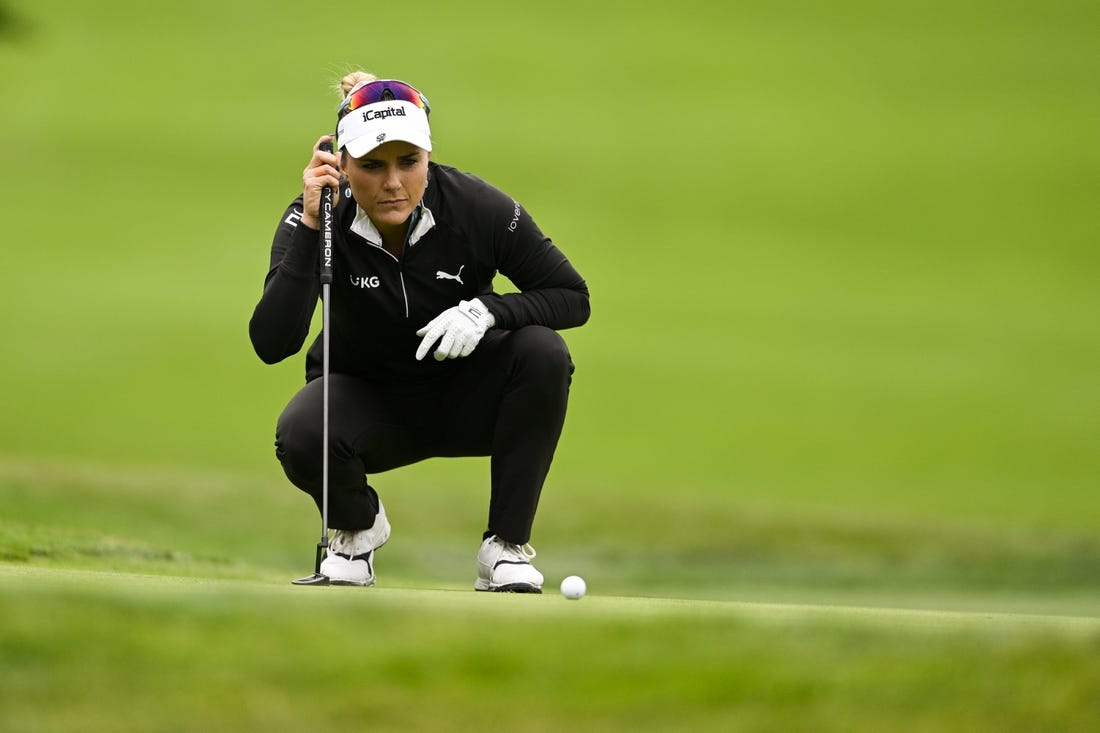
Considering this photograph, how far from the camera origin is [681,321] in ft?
38.5

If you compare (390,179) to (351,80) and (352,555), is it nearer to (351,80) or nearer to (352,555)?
(351,80)

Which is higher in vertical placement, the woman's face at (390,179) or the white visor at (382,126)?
the white visor at (382,126)

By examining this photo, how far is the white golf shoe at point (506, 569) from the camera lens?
365cm

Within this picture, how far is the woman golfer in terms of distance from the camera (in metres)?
3.68

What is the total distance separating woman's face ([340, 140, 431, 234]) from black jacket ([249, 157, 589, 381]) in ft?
0.32

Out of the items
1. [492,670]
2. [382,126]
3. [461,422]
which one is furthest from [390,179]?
[492,670]

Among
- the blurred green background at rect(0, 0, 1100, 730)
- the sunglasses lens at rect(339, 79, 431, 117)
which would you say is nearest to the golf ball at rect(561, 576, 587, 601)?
the sunglasses lens at rect(339, 79, 431, 117)

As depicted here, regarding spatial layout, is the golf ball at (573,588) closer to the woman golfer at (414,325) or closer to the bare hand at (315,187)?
the woman golfer at (414,325)

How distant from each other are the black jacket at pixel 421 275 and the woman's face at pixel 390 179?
0.32 ft

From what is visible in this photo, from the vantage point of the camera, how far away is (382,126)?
3.57 metres

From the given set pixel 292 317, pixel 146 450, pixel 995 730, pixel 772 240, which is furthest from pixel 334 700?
pixel 772 240

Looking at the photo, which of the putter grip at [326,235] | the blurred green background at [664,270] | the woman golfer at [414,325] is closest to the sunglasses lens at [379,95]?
the woman golfer at [414,325]

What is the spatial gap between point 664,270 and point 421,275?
8.69m

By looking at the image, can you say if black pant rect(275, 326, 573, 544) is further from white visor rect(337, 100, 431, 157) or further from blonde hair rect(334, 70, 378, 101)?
blonde hair rect(334, 70, 378, 101)
